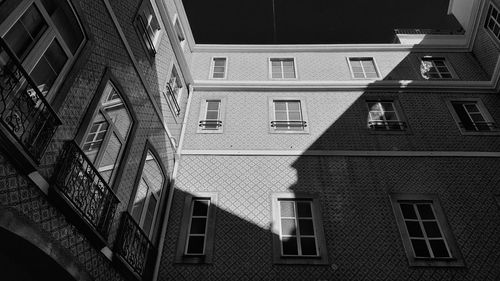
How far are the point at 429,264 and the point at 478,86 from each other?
740cm

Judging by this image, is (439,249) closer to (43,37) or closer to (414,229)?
(414,229)

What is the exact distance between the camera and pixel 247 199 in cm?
893

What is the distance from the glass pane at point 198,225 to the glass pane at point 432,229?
543cm

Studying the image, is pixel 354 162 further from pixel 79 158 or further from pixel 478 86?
pixel 79 158

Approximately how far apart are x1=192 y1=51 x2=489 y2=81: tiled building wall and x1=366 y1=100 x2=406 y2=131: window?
153 cm

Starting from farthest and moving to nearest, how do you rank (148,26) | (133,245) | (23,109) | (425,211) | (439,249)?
(148,26), (425,211), (439,249), (133,245), (23,109)

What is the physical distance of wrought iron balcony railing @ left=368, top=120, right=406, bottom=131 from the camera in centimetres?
1067

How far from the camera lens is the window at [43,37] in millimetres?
4391

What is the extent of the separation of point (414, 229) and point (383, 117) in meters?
4.09

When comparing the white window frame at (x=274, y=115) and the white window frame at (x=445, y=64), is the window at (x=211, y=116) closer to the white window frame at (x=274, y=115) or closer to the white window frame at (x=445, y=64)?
the white window frame at (x=274, y=115)

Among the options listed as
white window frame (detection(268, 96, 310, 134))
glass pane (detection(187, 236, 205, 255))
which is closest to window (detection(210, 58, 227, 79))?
white window frame (detection(268, 96, 310, 134))

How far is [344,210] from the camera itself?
28.2 ft

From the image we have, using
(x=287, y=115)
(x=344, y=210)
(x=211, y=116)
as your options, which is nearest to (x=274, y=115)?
(x=287, y=115)

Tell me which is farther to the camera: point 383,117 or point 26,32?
point 383,117
